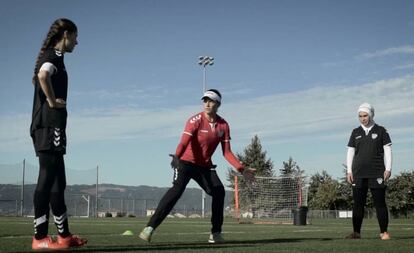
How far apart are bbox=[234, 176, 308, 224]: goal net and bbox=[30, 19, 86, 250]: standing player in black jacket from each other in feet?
58.7

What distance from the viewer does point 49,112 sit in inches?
235

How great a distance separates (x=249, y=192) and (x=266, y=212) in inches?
70.7

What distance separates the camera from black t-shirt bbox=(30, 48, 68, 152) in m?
5.93

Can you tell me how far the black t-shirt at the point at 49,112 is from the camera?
593 centimetres

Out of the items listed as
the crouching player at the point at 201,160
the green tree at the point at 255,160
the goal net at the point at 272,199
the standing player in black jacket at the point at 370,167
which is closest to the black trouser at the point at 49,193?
the crouching player at the point at 201,160

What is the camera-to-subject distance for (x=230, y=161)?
7.74 metres

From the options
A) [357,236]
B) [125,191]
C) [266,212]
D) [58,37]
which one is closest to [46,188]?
[58,37]

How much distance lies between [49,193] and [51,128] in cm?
69

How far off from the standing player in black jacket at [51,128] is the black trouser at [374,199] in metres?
4.64

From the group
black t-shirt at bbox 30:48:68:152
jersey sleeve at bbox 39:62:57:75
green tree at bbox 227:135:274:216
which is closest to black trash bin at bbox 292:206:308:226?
black t-shirt at bbox 30:48:68:152

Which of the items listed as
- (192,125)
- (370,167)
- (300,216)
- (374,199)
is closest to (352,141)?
(370,167)

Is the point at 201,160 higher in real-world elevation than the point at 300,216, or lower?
higher

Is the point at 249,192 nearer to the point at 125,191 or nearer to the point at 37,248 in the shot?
the point at 37,248

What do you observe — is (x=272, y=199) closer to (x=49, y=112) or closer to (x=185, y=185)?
(x=185, y=185)
